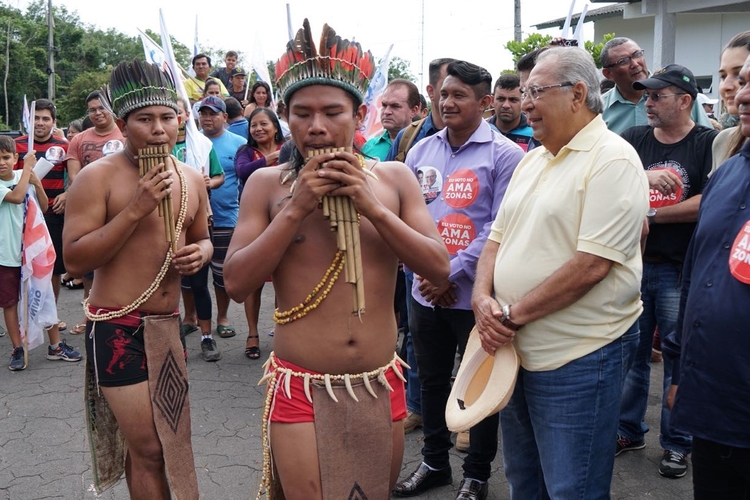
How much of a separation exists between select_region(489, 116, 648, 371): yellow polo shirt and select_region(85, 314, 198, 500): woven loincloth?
1648 millimetres

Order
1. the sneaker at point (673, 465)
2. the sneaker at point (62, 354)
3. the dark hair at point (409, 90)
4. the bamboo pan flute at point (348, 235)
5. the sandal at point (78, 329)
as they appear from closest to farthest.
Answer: the bamboo pan flute at point (348, 235) < the sneaker at point (673, 465) < the dark hair at point (409, 90) < the sneaker at point (62, 354) < the sandal at point (78, 329)

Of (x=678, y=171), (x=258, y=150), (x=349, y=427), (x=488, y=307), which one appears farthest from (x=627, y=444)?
→ (x=258, y=150)

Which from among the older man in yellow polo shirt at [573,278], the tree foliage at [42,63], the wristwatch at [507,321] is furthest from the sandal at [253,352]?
the tree foliage at [42,63]

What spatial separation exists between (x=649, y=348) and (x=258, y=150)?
14.0 ft

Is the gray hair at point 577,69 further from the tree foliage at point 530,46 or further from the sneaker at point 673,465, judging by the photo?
the tree foliage at point 530,46

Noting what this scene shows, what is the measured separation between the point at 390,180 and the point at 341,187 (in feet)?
1.37

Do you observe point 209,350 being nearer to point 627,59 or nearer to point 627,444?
point 627,444

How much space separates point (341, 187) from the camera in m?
2.29

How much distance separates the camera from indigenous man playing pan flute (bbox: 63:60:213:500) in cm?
318

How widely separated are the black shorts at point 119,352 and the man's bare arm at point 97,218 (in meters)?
0.30

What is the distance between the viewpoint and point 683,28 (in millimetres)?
23172

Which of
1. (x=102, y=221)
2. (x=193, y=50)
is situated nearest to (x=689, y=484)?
(x=102, y=221)

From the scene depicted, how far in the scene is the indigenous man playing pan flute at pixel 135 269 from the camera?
10.4 ft

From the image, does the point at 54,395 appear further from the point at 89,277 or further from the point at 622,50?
the point at 622,50
